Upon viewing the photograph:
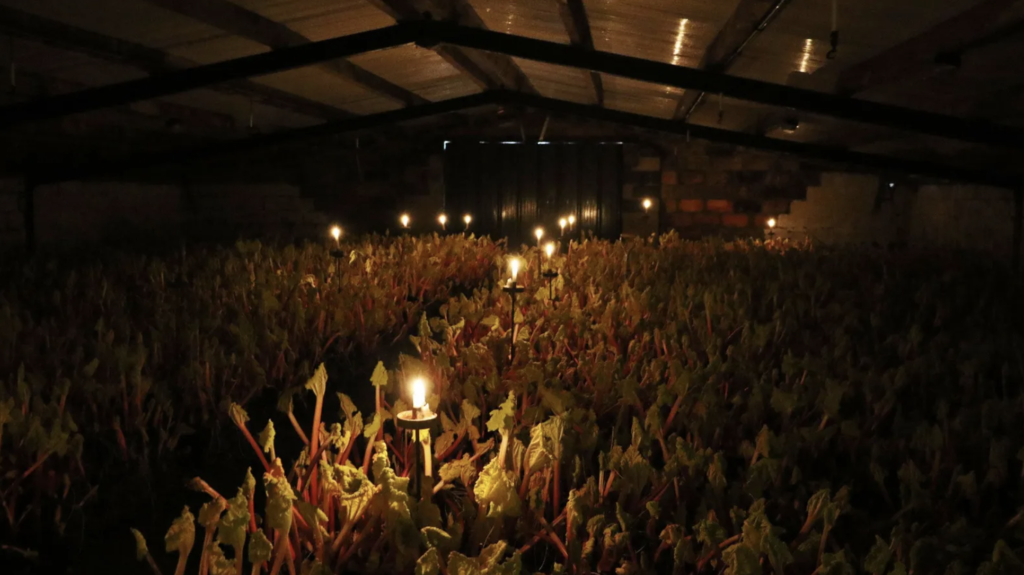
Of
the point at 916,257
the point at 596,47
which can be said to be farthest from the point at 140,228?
the point at 916,257

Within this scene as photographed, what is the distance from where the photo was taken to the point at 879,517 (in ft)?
6.99

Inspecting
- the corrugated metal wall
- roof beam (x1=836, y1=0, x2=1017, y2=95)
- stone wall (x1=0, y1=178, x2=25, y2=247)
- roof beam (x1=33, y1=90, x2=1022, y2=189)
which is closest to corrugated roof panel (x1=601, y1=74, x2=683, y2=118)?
roof beam (x1=33, y1=90, x2=1022, y2=189)

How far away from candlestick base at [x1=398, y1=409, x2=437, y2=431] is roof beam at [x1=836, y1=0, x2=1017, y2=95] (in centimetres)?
332

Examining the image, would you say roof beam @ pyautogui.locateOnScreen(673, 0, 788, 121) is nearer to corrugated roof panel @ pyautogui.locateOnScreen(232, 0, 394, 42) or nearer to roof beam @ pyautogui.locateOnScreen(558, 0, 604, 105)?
roof beam @ pyautogui.locateOnScreen(558, 0, 604, 105)

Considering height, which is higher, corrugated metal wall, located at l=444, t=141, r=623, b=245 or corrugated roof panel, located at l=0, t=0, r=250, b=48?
corrugated roof panel, located at l=0, t=0, r=250, b=48

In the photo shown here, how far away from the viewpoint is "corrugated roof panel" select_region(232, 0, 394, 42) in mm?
5160

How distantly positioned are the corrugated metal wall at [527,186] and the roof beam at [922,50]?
682cm

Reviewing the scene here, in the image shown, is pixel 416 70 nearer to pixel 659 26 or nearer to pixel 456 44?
pixel 456 44

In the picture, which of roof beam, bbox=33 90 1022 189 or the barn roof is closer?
the barn roof

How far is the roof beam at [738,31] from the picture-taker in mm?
4109

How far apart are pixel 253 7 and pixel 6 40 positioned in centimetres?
174

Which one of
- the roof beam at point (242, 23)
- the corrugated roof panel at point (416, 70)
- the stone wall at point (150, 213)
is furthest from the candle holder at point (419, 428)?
the stone wall at point (150, 213)

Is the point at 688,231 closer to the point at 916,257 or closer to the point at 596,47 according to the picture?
the point at 916,257

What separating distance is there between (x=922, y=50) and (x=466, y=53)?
4476 mm
